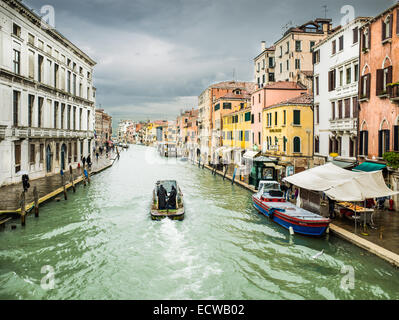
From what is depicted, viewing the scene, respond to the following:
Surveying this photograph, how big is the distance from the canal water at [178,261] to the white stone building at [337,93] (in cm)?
793

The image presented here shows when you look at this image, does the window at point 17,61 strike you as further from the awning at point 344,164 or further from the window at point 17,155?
the awning at point 344,164

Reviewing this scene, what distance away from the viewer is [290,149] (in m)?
27.3

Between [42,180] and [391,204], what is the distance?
23998 mm

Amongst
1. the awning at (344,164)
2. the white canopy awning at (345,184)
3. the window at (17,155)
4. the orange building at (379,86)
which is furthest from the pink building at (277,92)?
the window at (17,155)

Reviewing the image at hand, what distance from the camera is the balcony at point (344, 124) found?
1939 centimetres

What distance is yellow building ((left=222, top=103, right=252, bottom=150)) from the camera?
3878 cm

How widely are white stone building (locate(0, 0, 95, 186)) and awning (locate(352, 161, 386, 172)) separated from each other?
19421 mm

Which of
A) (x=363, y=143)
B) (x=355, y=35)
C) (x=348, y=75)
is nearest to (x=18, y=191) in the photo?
(x=363, y=143)

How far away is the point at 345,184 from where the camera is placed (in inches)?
517

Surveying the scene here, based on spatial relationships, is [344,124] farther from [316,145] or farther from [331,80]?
[316,145]

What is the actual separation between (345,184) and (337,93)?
33.6 feet
